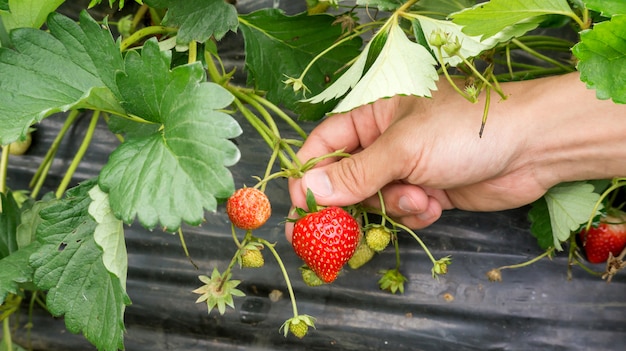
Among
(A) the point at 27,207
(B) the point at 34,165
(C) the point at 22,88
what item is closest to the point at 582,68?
(C) the point at 22,88

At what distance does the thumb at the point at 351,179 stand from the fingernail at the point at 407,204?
0.08 metres

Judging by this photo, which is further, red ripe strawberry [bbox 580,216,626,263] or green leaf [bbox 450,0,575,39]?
red ripe strawberry [bbox 580,216,626,263]

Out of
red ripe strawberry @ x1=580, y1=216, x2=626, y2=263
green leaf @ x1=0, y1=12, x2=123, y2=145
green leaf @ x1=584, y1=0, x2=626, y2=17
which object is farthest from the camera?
red ripe strawberry @ x1=580, y1=216, x2=626, y2=263

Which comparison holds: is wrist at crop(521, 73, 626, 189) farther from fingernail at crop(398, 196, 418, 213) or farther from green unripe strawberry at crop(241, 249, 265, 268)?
green unripe strawberry at crop(241, 249, 265, 268)

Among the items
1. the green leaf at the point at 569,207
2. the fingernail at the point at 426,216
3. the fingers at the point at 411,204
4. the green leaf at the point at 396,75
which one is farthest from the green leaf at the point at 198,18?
the green leaf at the point at 569,207

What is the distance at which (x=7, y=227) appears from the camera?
0.95 m

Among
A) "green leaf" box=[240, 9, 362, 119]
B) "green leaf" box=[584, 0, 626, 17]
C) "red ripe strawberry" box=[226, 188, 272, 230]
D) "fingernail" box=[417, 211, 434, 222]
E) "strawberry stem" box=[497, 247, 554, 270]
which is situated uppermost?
"green leaf" box=[584, 0, 626, 17]

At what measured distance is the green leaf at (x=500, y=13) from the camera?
0.65 metres

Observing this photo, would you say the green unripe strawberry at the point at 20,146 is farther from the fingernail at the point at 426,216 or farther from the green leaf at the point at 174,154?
the fingernail at the point at 426,216

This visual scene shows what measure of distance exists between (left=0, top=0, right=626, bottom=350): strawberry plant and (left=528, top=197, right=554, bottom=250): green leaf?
0.06 metres

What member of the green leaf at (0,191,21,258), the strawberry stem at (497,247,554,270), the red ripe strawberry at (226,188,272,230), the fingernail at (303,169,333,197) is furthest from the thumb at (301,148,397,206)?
the green leaf at (0,191,21,258)

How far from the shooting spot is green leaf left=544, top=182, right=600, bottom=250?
917 millimetres

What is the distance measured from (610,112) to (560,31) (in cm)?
29

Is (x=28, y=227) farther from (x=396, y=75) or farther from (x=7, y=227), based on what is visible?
(x=396, y=75)
